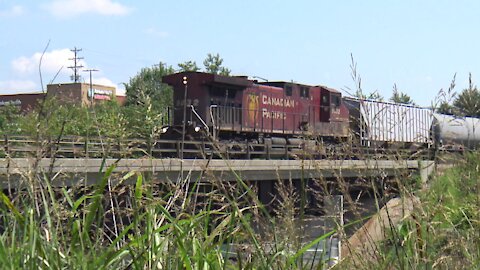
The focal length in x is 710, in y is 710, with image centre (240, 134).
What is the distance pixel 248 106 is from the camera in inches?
1030

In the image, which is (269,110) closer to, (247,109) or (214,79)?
(247,109)

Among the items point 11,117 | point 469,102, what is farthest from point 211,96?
point 469,102

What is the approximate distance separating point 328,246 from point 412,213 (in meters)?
0.54

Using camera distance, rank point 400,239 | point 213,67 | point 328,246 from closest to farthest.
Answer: point 400,239
point 328,246
point 213,67

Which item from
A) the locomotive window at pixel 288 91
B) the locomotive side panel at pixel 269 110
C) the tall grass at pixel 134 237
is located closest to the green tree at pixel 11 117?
the tall grass at pixel 134 237

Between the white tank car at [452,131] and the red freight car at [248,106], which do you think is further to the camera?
the red freight car at [248,106]

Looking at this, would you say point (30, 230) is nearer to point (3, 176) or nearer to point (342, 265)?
point (3, 176)

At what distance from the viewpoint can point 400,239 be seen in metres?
3.14

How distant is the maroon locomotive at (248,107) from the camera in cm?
2480

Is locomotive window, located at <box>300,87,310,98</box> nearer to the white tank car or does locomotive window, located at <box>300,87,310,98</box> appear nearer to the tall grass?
the white tank car

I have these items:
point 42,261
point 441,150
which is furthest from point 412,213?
point 42,261

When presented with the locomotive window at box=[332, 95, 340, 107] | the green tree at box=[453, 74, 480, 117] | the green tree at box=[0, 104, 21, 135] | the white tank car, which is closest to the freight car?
the locomotive window at box=[332, 95, 340, 107]

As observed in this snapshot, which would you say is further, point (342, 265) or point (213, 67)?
point (213, 67)

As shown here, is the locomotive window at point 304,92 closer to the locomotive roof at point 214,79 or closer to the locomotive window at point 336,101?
the locomotive window at point 336,101
